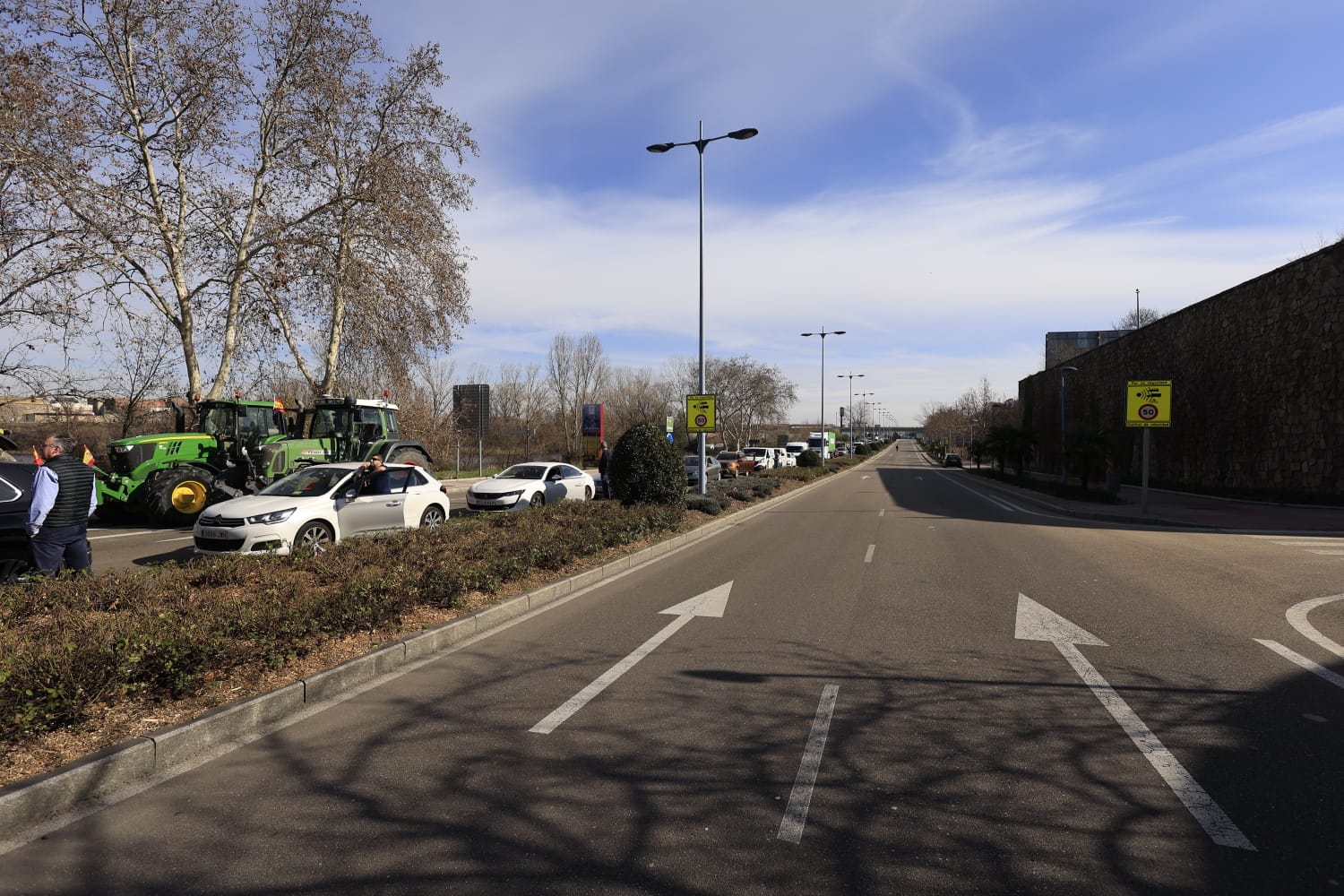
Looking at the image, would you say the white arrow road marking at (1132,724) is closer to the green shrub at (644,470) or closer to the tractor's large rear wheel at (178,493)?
the green shrub at (644,470)

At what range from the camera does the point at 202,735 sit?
428cm

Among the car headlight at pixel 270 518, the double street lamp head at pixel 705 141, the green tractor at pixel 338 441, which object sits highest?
the double street lamp head at pixel 705 141

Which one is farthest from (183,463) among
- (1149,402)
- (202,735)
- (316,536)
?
(1149,402)

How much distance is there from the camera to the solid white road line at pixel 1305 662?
217 inches

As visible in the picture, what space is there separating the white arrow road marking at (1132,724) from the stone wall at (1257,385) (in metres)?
20.5

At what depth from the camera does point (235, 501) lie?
34.0 ft

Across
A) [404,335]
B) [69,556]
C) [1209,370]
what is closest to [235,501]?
[69,556]

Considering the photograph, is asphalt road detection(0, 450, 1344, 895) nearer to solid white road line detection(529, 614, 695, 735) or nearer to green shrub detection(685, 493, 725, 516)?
solid white road line detection(529, 614, 695, 735)

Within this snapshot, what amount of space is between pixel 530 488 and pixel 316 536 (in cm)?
613

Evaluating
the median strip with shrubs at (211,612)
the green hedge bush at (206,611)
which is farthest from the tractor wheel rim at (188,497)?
the green hedge bush at (206,611)

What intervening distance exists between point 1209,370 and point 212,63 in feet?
117

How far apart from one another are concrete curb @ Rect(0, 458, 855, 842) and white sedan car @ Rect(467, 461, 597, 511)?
8.24 m

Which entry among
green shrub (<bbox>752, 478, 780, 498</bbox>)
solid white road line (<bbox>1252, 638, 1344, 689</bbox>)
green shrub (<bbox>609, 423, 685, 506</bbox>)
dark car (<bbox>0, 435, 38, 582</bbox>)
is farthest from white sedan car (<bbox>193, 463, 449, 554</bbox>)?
green shrub (<bbox>752, 478, 780, 498</bbox>)

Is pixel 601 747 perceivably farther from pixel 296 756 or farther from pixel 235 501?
pixel 235 501
